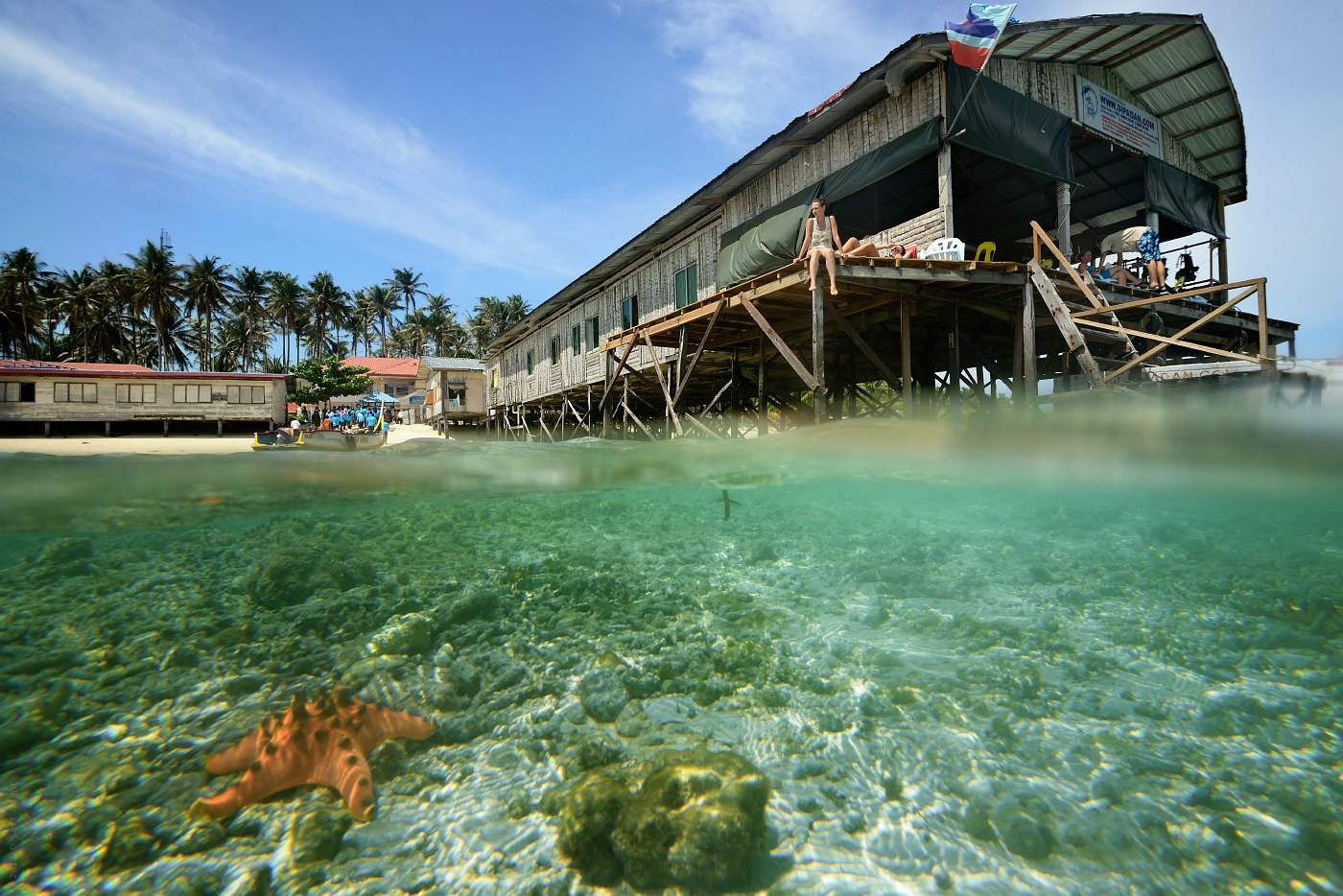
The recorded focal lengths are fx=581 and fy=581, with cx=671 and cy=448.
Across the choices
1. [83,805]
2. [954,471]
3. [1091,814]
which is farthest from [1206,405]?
[83,805]

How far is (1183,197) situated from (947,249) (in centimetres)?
1006

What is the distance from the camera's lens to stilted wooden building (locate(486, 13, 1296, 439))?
900 cm

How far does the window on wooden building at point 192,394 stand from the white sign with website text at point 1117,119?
3441cm

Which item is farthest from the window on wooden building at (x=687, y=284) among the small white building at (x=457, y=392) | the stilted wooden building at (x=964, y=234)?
the small white building at (x=457, y=392)

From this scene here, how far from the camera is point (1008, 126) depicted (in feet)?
33.7

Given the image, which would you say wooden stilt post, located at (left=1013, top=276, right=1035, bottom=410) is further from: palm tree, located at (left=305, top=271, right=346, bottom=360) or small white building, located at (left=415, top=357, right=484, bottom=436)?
palm tree, located at (left=305, top=271, right=346, bottom=360)

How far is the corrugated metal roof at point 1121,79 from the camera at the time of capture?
32.7 feet

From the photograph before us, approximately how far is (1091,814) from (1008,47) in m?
12.7

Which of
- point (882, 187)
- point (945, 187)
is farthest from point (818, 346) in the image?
point (882, 187)

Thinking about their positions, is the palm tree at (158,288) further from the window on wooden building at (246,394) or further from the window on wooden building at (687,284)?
the window on wooden building at (687,284)

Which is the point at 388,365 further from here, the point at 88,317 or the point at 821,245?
the point at 821,245

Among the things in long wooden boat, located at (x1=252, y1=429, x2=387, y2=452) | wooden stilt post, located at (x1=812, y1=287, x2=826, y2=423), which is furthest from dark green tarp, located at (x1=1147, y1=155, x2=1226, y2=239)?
long wooden boat, located at (x1=252, y1=429, x2=387, y2=452)

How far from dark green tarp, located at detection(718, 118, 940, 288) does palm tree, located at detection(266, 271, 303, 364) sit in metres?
59.3

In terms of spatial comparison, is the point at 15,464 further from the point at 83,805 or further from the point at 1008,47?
the point at 1008,47
